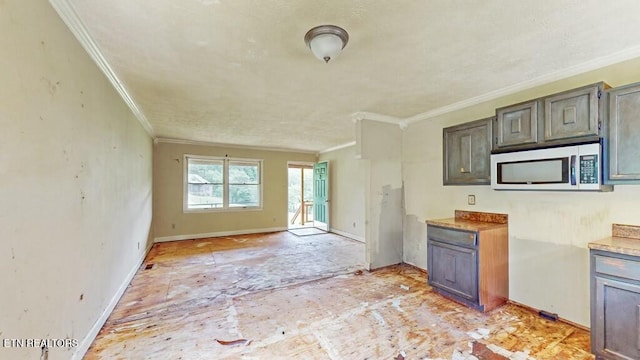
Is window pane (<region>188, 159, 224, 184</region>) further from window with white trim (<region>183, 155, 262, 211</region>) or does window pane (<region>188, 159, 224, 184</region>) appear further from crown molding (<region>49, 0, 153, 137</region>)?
crown molding (<region>49, 0, 153, 137</region>)

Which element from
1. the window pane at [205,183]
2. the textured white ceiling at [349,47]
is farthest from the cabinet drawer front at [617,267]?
the window pane at [205,183]

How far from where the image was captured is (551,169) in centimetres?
235

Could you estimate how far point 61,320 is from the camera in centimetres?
168

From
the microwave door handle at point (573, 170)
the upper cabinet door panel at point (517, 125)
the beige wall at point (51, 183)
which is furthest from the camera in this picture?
the upper cabinet door panel at point (517, 125)

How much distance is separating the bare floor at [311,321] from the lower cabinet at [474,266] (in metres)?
0.14

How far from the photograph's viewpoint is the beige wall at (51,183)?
1.24 meters

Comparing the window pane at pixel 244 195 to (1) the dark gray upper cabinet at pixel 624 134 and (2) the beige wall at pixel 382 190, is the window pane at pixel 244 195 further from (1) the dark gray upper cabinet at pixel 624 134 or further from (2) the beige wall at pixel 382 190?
(1) the dark gray upper cabinet at pixel 624 134

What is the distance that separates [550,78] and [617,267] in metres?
1.83

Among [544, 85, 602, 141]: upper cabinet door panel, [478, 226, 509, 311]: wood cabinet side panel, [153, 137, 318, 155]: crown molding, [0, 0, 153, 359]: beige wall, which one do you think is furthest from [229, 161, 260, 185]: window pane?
[544, 85, 602, 141]: upper cabinet door panel

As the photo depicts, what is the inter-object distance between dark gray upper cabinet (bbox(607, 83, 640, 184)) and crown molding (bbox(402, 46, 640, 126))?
44 cm

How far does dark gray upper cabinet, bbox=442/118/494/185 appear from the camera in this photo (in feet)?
9.87

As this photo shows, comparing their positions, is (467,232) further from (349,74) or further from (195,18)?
(195,18)

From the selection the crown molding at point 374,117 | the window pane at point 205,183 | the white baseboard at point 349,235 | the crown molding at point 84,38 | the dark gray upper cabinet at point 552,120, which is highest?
the crown molding at point 84,38

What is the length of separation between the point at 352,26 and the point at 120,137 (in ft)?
9.75
